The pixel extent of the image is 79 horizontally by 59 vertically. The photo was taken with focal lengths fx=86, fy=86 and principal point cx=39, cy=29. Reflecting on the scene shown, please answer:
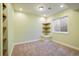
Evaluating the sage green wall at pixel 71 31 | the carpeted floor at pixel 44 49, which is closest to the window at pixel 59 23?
the sage green wall at pixel 71 31

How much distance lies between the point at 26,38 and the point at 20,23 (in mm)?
324

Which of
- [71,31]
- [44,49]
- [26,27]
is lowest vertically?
[44,49]

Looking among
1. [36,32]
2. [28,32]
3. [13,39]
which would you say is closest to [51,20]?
[36,32]

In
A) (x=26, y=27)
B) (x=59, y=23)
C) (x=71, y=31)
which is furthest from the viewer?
(x=71, y=31)

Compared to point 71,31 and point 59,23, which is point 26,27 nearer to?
point 59,23

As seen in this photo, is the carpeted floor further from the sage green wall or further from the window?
the window

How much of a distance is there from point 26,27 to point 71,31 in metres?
1.36

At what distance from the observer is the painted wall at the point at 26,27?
155 cm

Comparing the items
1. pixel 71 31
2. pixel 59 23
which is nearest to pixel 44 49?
pixel 59 23

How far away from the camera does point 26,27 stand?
1.69 meters

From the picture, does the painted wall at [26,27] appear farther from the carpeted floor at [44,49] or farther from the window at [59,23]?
the window at [59,23]

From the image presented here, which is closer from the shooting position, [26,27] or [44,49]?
[26,27]

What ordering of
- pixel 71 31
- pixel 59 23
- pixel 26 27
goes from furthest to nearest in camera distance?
pixel 71 31
pixel 59 23
pixel 26 27

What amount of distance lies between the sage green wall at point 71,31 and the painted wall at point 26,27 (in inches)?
17.3
